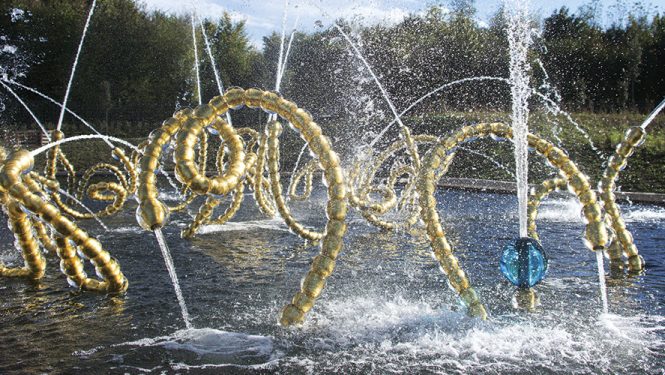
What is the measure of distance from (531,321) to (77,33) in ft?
139

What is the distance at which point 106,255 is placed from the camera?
5.20 m

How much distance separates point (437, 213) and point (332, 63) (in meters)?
39.9

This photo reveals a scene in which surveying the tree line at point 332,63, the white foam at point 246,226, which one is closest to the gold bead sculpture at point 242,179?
the white foam at point 246,226

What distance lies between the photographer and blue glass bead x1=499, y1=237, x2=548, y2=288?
533cm

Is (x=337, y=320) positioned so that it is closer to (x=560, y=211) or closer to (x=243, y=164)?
(x=243, y=164)

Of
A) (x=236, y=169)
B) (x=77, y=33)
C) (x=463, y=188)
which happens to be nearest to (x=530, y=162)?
(x=463, y=188)

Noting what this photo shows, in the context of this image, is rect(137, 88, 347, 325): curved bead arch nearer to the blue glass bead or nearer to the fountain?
the fountain

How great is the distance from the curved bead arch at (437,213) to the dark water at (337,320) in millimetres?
336

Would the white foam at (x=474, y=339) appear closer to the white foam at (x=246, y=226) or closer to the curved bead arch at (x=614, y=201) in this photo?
the curved bead arch at (x=614, y=201)

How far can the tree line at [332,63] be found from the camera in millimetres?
33594

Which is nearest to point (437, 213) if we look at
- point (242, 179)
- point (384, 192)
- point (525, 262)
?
point (525, 262)

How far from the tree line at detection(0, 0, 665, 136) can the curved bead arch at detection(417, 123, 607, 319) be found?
26875 millimetres

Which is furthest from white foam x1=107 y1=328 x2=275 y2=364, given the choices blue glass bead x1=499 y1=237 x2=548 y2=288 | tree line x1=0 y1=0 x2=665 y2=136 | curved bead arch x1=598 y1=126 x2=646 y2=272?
tree line x1=0 y1=0 x2=665 y2=136

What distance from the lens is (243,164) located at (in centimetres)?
418
